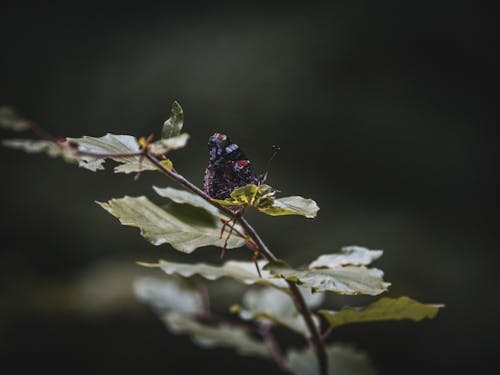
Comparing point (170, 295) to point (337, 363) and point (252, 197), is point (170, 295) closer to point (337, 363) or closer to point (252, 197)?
point (337, 363)

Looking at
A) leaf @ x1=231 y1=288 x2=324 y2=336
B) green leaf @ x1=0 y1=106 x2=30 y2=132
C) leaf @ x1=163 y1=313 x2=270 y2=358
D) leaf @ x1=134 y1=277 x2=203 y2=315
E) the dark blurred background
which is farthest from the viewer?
the dark blurred background

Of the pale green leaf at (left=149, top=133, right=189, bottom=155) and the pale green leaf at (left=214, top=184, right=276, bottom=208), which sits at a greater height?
the pale green leaf at (left=149, top=133, right=189, bottom=155)

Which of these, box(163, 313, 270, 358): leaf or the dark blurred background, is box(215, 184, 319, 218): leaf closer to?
box(163, 313, 270, 358): leaf

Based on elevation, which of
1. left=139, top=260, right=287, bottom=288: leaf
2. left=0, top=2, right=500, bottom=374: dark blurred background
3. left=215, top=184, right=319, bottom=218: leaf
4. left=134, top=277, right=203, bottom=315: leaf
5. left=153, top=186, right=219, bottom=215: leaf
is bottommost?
left=139, top=260, right=287, bottom=288: leaf

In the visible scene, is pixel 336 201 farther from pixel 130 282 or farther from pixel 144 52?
pixel 144 52

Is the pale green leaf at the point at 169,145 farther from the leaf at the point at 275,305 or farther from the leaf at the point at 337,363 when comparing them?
the leaf at the point at 337,363

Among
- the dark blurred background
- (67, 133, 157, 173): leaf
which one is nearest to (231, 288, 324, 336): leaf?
(67, 133, 157, 173): leaf

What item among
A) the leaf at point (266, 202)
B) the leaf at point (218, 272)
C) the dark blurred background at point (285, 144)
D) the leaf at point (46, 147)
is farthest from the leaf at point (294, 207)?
the dark blurred background at point (285, 144)
